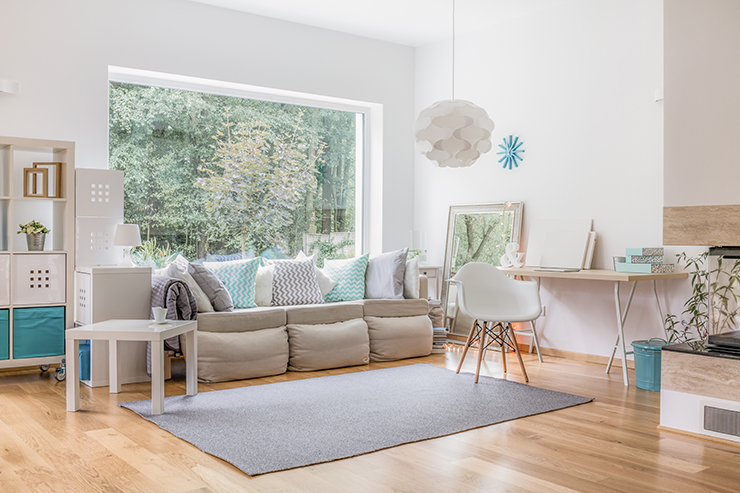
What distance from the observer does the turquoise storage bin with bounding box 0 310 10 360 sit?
4301mm

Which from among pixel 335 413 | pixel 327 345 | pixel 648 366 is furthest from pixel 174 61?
pixel 648 366

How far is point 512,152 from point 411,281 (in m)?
1.42

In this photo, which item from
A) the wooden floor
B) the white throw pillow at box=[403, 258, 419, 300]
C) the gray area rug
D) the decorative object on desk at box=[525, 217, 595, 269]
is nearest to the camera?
the wooden floor

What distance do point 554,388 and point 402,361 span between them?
1.35 m

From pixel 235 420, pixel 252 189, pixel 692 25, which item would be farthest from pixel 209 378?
pixel 692 25

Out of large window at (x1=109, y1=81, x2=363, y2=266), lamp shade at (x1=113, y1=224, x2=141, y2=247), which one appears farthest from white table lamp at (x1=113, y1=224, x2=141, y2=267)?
large window at (x1=109, y1=81, x2=363, y2=266)

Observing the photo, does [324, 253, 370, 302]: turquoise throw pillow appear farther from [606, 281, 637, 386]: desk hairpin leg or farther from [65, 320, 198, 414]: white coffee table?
[606, 281, 637, 386]: desk hairpin leg

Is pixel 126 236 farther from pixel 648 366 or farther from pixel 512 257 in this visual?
pixel 648 366

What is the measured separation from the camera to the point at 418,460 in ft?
9.38

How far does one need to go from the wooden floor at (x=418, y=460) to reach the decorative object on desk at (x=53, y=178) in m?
1.50

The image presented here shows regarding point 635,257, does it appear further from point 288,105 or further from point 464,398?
point 288,105

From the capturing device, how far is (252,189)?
598 cm

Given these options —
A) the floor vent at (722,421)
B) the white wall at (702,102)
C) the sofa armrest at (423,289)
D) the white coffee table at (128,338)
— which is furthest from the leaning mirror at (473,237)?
the white coffee table at (128,338)

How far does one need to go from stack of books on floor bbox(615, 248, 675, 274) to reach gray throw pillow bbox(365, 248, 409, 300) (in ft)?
5.79
